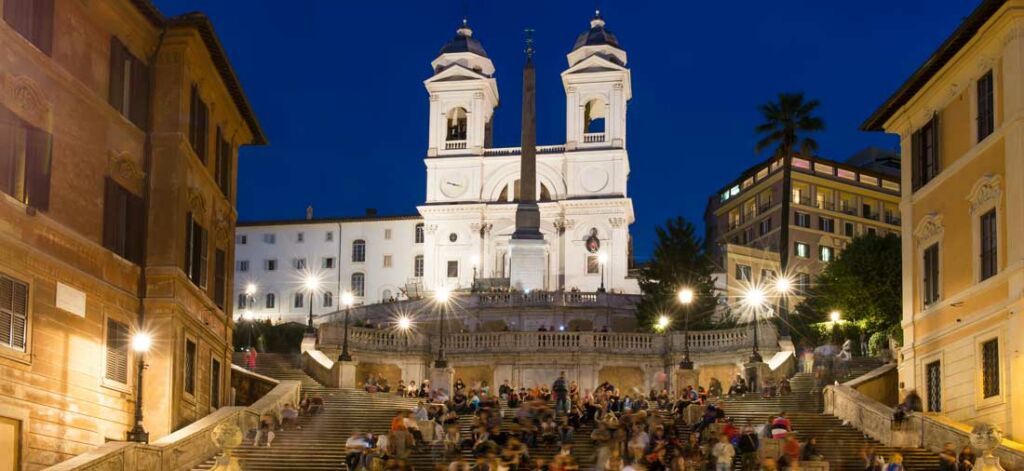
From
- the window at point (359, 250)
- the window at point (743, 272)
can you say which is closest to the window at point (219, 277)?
the window at point (743, 272)

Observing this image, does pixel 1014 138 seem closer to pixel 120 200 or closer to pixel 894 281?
pixel 120 200

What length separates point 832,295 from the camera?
222 ft

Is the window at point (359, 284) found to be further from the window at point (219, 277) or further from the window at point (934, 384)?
the window at point (934, 384)

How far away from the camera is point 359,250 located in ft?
402

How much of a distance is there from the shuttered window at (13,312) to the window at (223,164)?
556 inches

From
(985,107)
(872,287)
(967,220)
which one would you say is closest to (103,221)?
(967,220)

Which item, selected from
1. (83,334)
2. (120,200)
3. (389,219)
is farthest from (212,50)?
(389,219)

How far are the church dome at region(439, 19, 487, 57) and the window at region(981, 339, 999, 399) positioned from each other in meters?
86.9

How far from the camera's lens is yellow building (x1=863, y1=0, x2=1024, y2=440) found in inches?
1316

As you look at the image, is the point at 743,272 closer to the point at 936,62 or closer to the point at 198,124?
the point at 936,62

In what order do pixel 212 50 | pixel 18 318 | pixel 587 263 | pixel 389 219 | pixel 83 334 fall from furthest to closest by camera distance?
pixel 389 219 → pixel 587 263 → pixel 212 50 → pixel 83 334 → pixel 18 318

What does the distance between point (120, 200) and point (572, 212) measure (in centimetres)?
8033

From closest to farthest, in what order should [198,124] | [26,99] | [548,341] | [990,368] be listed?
[26,99], [990,368], [198,124], [548,341]

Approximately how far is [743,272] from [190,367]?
267ft
